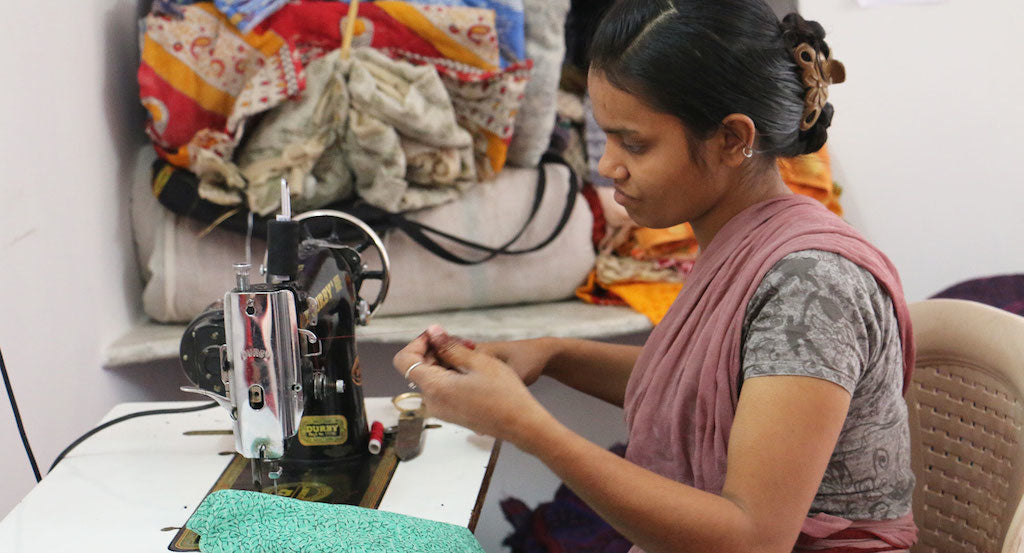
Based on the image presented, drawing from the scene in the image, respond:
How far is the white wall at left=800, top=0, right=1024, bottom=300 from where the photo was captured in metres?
2.04

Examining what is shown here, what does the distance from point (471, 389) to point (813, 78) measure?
511 mm

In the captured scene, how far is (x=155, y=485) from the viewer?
114 centimetres

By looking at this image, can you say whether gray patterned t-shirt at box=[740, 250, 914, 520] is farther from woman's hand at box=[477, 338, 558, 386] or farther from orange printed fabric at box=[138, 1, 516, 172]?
orange printed fabric at box=[138, 1, 516, 172]

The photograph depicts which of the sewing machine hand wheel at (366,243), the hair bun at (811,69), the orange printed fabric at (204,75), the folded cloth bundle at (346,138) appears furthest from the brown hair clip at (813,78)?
the orange printed fabric at (204,75)

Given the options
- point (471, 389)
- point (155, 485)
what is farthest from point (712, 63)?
point (155, 485)

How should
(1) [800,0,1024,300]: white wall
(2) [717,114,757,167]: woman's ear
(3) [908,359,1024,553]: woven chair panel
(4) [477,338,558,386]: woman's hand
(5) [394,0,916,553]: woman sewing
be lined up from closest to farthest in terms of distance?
(5) [394,0,916,553]: woman sewing
(2) [717,114,757,167]: woman's ear
(3) [908,359,1024,553]: woven chair panel
(4) [477,338,558,386]: woman's hand
(1) [800,0,1024,300]: white wall

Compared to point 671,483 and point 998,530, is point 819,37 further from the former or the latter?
point 998,530

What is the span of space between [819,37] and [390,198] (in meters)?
0.96

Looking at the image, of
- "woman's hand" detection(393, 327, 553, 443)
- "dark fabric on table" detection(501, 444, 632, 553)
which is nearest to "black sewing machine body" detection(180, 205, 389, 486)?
"woman's hand" detection(393, 327, 553, 443)

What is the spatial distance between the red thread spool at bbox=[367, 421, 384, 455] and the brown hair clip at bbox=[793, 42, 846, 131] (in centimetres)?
65

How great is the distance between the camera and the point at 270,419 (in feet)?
3.38

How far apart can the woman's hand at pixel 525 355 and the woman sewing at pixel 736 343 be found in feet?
0.62

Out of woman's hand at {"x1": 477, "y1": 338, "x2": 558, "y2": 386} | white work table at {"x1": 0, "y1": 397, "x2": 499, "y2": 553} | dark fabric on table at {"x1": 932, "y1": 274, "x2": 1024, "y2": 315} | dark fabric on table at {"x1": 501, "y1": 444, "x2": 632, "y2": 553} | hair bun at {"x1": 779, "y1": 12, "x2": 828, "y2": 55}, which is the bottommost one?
dark fabric on table at {"x1": 501, "y1": 444, "x2": 632, "y2": 553}

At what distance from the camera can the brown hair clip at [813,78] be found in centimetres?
103
